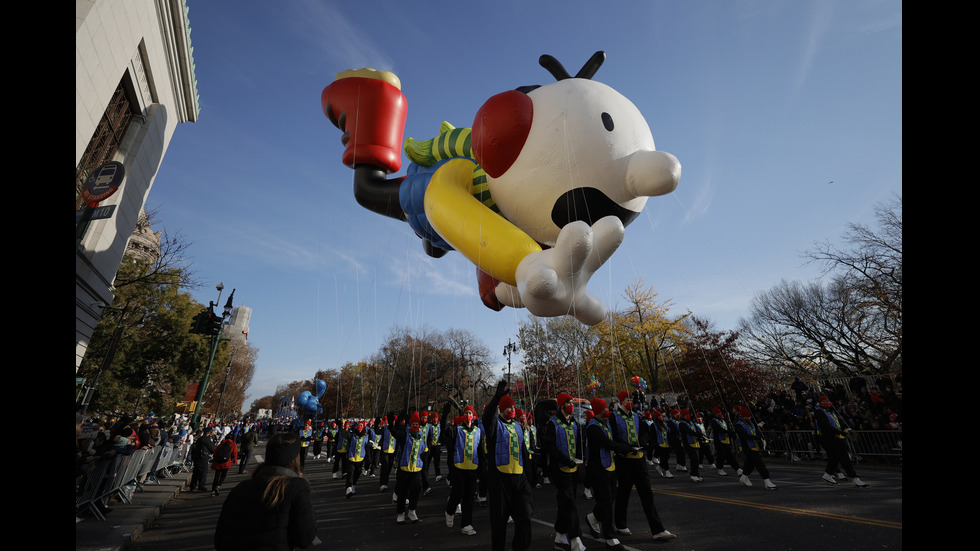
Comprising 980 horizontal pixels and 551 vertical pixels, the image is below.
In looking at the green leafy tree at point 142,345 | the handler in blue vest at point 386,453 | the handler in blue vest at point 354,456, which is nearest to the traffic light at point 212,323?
the handler in blue vest at point 354,456

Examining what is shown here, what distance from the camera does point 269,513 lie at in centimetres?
260

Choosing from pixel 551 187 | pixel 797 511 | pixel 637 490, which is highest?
pixel 551 187

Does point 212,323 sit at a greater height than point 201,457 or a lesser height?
greater

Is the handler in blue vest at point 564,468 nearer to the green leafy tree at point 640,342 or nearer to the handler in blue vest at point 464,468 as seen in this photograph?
the handler in blue vest at point 464,468

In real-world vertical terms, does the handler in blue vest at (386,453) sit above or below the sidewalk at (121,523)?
above

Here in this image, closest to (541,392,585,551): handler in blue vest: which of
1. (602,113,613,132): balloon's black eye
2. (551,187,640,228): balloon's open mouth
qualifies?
(551,187,640,228): balloon's open mouth

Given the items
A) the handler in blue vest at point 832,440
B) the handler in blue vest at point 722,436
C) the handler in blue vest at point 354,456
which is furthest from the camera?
the handler in blue vest at point 722,436

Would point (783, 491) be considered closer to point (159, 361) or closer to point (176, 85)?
point (176, 85)

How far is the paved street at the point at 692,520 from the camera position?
5.45 metres

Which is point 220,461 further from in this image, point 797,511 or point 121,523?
point 797,511

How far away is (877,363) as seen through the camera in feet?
71.3

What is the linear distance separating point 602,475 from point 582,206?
4102 mm

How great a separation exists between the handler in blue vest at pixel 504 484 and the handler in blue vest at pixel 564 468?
52cm

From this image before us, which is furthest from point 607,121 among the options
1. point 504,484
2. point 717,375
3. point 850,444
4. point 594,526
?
point 717,375
